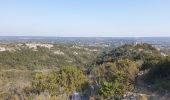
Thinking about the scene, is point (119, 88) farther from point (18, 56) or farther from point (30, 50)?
point (30, 50)

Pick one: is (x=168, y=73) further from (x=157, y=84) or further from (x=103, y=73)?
(x=103, y=73)

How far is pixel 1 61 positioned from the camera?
64188 mm

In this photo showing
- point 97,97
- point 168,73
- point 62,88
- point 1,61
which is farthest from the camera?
point 1,61

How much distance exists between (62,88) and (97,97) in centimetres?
271

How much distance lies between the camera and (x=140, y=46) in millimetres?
55562

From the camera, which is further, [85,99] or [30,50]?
[30,50]

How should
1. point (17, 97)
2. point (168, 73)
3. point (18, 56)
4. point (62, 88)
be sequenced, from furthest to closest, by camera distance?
point (18, 56) → point (168, 73) → point (62, 88) → point (17, 97)

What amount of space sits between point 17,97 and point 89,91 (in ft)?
17.5

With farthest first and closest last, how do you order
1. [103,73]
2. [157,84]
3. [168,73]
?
[103,73]
[168,73]
[157,84]

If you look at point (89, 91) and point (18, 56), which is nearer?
point (89, 91)

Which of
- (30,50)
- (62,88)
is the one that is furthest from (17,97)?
(30,50)

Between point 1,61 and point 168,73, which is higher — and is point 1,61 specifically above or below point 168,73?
below

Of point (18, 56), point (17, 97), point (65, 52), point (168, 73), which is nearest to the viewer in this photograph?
point (17, 97)

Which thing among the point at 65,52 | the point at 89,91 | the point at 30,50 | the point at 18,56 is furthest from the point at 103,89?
the point at 65,52
